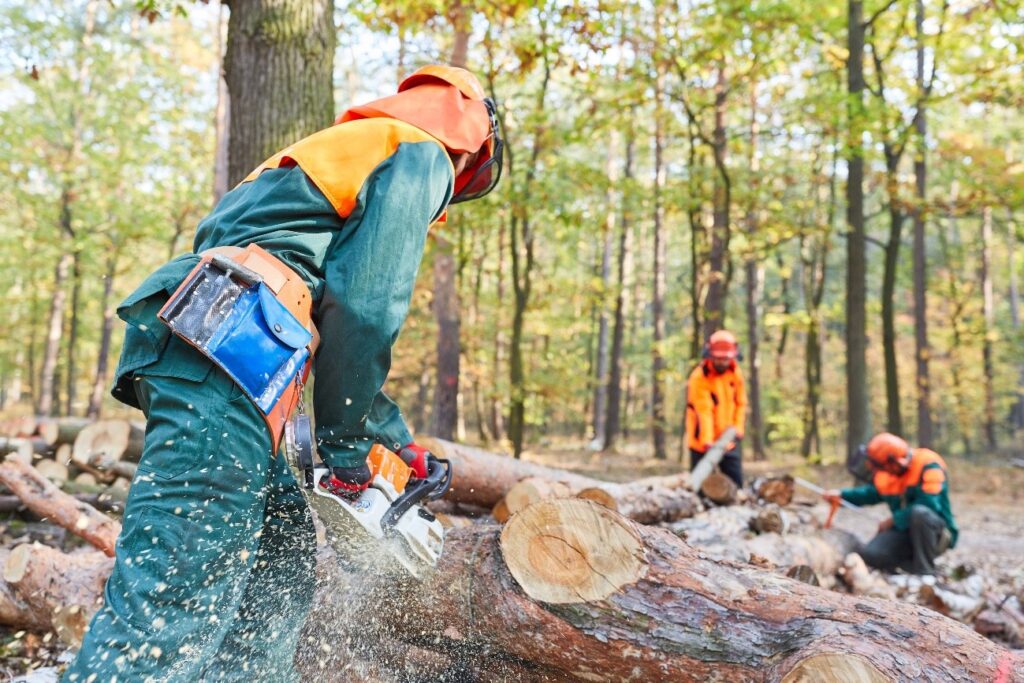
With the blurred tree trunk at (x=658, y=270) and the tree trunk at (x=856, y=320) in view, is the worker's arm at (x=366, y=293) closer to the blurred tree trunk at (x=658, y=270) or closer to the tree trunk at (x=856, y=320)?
the blurred tree trunk at (x=658, y=270)

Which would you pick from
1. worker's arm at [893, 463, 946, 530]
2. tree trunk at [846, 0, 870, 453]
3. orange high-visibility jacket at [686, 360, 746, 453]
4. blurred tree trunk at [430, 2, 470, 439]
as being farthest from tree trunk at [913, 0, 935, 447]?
blurred tree trunk at [430, 2, 470, 439]

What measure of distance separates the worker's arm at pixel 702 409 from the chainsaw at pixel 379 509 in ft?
15.7

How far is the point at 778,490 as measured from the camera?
603cm

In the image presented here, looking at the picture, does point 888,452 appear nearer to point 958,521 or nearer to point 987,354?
point 958,521

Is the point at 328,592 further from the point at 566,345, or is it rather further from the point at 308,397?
the point at 566,345

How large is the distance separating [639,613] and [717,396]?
4.96m

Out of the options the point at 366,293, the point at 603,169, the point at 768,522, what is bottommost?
the point at 768,522

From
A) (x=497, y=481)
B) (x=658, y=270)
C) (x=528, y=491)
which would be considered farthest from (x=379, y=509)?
(x=658, y=270)

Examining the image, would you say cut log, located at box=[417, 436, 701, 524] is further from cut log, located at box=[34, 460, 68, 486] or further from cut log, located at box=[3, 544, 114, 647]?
cut log, located at box=[34, 460, 68, 486]

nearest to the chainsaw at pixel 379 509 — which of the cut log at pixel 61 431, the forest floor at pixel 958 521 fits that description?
the forest floor at pixel 958 521

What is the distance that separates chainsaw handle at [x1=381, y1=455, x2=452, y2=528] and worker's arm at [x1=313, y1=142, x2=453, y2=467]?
0.59 ft

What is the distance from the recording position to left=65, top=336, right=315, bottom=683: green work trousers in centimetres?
154

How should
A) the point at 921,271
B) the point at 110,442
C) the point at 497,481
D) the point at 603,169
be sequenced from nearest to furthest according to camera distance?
the point at 497,481, the point at 110,442, the point at 921,271, the point at 603,169

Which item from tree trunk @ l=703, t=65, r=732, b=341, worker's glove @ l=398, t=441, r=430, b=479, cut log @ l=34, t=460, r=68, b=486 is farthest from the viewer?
tree trunk @ l=703, t=65, r=732, b=341
